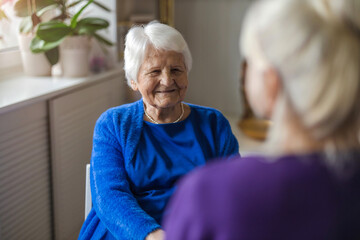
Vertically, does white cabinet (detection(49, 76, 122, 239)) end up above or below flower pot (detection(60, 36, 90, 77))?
below

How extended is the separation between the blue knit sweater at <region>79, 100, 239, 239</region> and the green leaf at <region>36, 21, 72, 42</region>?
82cm

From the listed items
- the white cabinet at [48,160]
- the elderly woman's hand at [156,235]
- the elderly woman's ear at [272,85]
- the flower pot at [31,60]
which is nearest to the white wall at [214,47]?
the white cabinet at [48,160]

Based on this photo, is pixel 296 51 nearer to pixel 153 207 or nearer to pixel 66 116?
pixel 153 207

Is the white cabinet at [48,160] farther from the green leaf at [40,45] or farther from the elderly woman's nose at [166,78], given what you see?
the elderly woman's nose at [166,78]

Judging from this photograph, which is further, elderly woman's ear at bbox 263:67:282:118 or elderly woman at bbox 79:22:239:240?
elderly woman at bbox 79:22:239:240

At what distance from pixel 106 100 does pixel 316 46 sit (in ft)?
6.90

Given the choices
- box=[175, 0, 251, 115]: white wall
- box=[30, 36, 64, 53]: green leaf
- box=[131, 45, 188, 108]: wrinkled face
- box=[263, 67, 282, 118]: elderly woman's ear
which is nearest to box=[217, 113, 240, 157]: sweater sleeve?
box=[131, 45, 188, 108]: wrinkled face

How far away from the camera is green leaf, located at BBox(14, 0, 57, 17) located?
2.18 metres

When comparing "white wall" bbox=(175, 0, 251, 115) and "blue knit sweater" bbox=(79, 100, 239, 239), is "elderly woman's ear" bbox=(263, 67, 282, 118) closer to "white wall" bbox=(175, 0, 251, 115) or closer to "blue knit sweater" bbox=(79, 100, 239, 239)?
"blue knit sweater" bbox=(79, 100, 239, 239)

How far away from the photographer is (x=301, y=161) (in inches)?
26.3

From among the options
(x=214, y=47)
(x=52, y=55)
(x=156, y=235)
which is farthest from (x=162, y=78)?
(x=214, y=47)

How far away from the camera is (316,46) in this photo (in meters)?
0.65

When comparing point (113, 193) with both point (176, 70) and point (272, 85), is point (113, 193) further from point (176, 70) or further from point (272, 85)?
Result: point (272, 85)

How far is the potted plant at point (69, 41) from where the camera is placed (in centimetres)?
219
